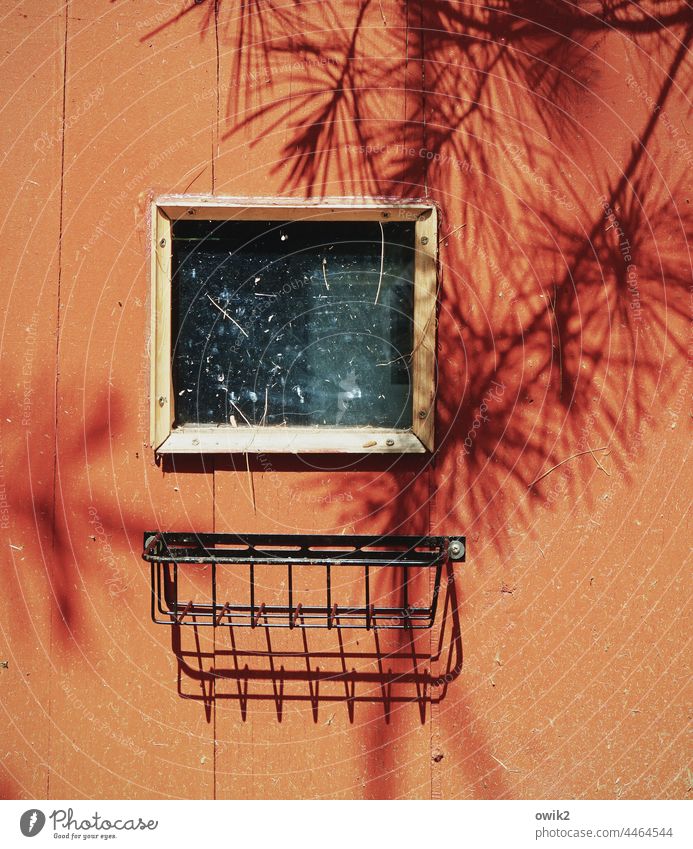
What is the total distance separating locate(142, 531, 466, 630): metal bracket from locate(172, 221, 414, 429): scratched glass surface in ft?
1.04

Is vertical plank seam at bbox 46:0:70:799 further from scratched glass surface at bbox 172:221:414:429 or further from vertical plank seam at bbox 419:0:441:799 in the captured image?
vertical plank seam at bbox 419:0:441:799

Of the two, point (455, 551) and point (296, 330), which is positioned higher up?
point (296, 330)

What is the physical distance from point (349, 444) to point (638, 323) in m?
0.83

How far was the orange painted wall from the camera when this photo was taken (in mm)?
1673

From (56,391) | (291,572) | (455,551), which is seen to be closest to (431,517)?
(455,551)

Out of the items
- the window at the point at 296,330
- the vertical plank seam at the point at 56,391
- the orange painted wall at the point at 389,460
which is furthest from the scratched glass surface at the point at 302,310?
the vertical plank seam at the point at 56,391

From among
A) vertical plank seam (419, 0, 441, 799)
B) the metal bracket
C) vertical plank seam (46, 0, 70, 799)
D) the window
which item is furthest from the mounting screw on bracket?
vertical plank seam (46, 0, 70, 799)

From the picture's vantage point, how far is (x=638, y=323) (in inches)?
67.1

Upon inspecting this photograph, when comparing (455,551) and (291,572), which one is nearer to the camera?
(455,551)

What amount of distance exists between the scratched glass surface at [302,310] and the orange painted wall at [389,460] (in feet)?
0.36

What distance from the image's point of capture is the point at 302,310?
66.6 inches

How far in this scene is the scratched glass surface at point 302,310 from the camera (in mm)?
1688

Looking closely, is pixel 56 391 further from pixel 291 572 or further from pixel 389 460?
pixel 389 460

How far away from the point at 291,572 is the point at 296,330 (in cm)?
64
